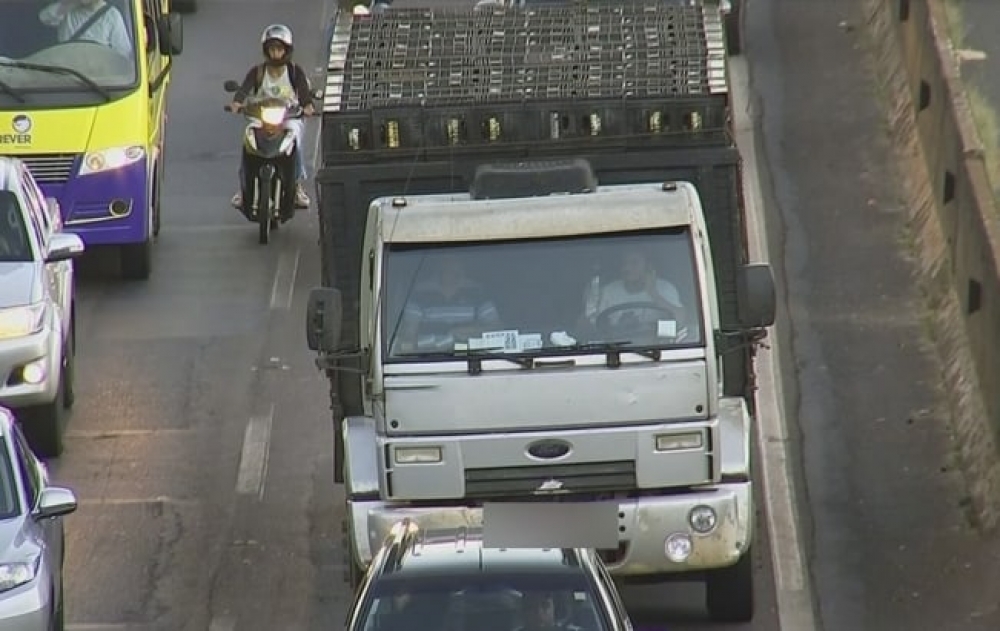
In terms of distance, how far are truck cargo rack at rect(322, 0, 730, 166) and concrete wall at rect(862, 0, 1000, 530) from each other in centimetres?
293

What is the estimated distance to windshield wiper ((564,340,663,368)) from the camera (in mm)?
15172

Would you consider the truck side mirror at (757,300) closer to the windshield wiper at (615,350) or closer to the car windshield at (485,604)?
the windshield wiper at (615,350)

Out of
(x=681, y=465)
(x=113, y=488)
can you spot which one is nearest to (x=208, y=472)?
(x=113, y=488)

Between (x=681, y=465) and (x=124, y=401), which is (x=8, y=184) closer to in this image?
(x=124, y=401)

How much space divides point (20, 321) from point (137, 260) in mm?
4701

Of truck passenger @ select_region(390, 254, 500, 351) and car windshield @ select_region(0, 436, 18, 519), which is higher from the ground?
truck passenger @ select_region(390, 254, 500, 351)

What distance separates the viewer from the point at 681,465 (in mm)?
15219

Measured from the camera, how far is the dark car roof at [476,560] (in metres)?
13.2

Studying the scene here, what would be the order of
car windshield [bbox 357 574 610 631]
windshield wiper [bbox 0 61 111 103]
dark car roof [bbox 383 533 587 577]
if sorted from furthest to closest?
windshield wiper [bbox 0 61 111 103] < dark car roof [bbox 383 533 587 577] < car windshield [bbox 357 574 610 631]

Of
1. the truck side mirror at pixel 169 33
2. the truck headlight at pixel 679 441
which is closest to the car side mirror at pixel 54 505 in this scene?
the truck headlight at pixel 679 441

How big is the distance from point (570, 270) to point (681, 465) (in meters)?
1.18

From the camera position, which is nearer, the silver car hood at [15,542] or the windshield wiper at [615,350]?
the silver car hood at [15,542]

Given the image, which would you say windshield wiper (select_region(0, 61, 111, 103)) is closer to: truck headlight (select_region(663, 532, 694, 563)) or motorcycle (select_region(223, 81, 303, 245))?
motorcycle (select_region(223, 81, 303, 245))

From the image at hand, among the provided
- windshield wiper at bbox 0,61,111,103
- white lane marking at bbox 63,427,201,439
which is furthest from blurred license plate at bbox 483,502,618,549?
windshield wiper at bbox 0,61,111,103
